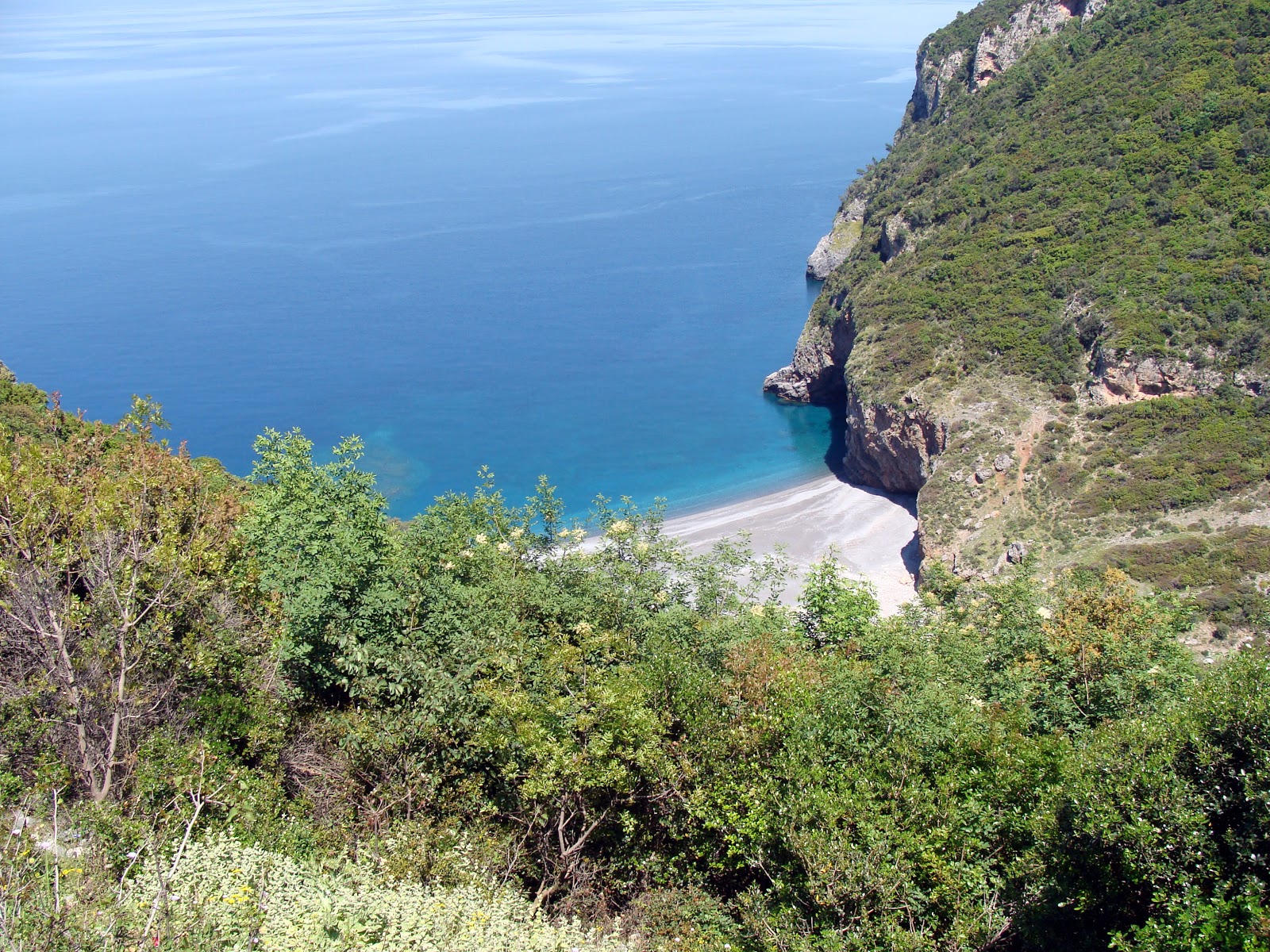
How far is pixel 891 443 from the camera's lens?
165ft

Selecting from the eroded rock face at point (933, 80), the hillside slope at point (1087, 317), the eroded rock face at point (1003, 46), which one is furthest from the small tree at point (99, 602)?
the eroded rock face at point (933, 80)

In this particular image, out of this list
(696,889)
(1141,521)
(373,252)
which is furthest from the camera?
(373,252)

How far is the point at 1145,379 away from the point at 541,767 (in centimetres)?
3935

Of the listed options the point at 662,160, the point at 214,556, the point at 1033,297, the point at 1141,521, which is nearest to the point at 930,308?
the point at 1033,297

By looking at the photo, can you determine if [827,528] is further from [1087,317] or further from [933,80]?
[933,80]

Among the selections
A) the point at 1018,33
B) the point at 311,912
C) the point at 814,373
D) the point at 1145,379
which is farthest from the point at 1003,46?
the point at 311,912

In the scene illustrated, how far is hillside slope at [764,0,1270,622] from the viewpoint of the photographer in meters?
37.8

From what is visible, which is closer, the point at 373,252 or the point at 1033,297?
the point at 1033,297

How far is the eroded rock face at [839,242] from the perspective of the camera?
9194 cm

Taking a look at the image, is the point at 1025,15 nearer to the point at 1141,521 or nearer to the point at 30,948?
the point at 1141,521

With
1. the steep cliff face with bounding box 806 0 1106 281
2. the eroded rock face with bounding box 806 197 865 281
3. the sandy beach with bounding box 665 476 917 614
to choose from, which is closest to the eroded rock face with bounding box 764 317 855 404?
the steep cliff face with bounding box 806 0 1106 281

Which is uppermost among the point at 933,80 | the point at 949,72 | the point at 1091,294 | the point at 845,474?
the point at 933,80

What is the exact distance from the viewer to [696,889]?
12.9m

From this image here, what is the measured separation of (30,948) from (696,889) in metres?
8.01
